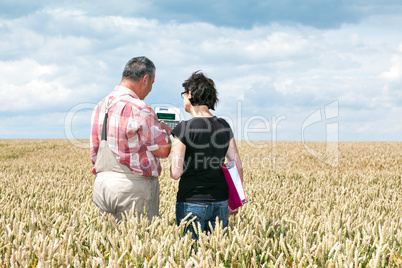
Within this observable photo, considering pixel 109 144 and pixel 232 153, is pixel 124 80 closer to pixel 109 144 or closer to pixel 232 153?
pixel 109 144

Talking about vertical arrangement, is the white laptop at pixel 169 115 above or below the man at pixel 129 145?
above

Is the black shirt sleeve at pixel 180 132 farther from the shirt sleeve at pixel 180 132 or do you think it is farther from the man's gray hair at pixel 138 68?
the man's gray hair at pixel 138 68

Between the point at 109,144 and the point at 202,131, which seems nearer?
the point at 202,131

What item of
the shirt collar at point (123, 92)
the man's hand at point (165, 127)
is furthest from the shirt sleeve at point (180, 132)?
the shirt collar at point (123, 92)

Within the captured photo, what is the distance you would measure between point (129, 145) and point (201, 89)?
831 millimetres

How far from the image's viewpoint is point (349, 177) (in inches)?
411

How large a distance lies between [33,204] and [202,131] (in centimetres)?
372

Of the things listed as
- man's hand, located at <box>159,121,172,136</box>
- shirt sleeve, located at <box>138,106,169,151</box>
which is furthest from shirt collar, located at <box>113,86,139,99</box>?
man's hand, located at <box>159,121,172,136</box>

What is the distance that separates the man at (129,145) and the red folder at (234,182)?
1.93ft

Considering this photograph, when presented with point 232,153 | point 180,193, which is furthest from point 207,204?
point 232,153

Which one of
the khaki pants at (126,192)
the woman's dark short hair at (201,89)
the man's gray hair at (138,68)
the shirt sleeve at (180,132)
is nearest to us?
the shirt sleeve at (180,132)

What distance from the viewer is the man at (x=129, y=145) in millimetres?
3395

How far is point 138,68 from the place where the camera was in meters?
3.57

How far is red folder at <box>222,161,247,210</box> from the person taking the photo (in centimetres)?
338
